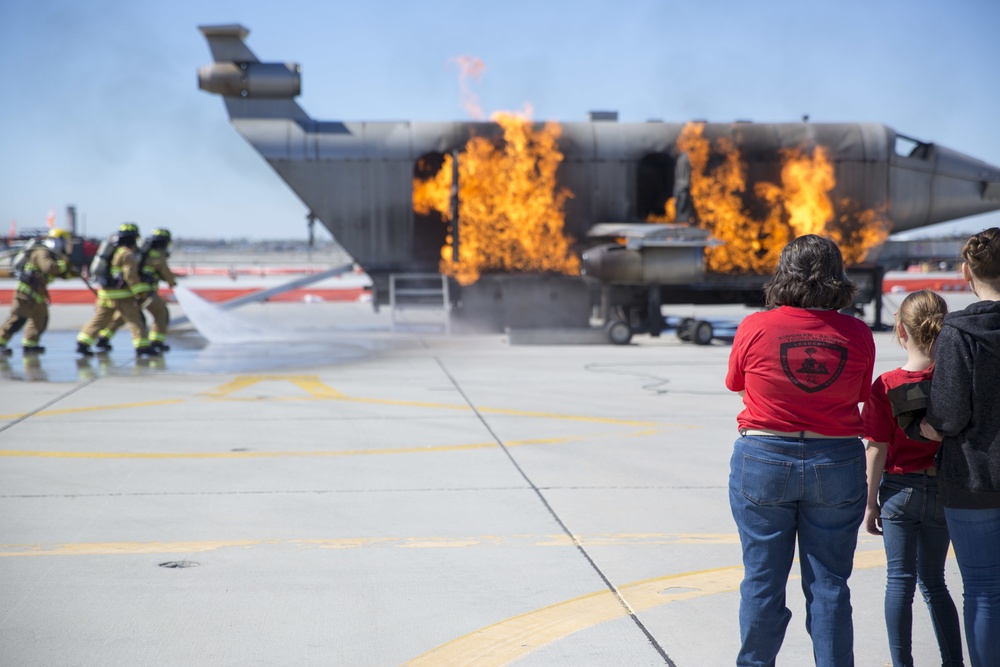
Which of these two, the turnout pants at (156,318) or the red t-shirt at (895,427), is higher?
the red t-shirt at (895,427)

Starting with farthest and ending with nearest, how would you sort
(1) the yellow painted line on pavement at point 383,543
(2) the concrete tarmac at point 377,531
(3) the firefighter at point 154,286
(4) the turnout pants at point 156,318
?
(4) the turnout pants at point 156,318, (3) the firefighter at point 154,286, (1) the yellow painted line on pavement at point 383,543, (2) the concrete tarmac at point 377,531

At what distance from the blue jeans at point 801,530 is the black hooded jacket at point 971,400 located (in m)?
0.35

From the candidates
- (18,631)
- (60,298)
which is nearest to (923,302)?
(18,631)

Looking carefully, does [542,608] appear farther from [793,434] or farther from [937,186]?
[937,186]

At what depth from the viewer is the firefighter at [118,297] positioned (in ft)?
55.4

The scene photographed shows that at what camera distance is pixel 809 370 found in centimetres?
378

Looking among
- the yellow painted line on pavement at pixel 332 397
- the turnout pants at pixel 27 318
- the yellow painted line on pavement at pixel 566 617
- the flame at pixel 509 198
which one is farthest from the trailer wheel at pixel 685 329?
the yellow painted line on pavement at pixel 566 617

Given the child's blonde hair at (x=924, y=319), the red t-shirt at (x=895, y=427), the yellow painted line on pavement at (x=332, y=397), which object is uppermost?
the child's blonde hair at (x=924, y=319)

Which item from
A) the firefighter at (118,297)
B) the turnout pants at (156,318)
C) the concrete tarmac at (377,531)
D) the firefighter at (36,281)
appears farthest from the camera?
the turnout pants at (156,318)

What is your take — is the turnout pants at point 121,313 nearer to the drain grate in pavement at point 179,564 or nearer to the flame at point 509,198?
the flame at point 509,198

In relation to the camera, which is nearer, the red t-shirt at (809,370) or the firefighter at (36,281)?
the red t-shirt at (809,370)

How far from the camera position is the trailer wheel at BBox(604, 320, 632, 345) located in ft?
63.1

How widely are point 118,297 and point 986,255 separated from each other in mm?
15746

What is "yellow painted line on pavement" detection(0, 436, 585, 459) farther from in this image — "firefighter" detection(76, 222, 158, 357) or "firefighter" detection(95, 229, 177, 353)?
"firefighter" detection(95, 229, 177, 353)
